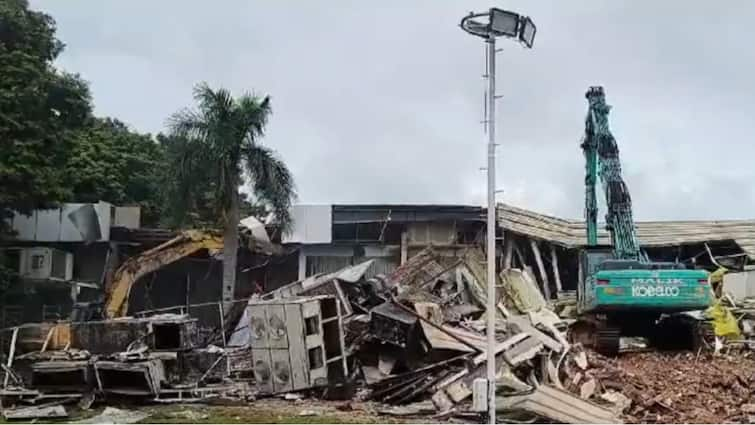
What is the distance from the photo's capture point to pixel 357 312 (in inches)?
687

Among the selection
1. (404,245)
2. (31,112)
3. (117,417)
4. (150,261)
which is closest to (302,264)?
(404,245)

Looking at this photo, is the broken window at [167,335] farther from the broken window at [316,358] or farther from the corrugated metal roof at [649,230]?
the corrugated metal roof at [649,230]

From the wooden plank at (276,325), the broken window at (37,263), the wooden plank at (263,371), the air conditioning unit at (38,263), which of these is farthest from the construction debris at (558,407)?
the broken window at (37,263)

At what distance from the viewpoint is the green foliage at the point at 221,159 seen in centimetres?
2322

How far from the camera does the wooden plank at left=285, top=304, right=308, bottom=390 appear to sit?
1397 centimetres

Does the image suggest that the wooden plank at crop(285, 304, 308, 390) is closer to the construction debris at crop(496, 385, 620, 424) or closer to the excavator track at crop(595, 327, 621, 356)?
the construction debris at crop(496, 385, 620, 424)

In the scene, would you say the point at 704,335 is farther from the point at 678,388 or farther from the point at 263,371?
the point at 263,371

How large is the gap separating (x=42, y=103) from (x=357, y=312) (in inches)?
483

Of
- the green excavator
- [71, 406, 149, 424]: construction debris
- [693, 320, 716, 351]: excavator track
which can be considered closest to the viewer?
[71, 406, 149, 424]: construction debris

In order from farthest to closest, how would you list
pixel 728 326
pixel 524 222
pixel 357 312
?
pixel 524 222, pixel 728 326, pixel 357 312

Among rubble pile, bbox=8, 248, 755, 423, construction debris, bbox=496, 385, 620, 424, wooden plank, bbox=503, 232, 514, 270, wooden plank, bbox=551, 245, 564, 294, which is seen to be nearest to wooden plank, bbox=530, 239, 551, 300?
wooden plank, bbox=551, 245, 564, 294

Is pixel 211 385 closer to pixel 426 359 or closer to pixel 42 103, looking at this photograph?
pixel 426 359

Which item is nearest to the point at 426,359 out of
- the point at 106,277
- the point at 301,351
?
the point at 301,351

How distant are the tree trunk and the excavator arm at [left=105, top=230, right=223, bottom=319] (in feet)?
7.82
